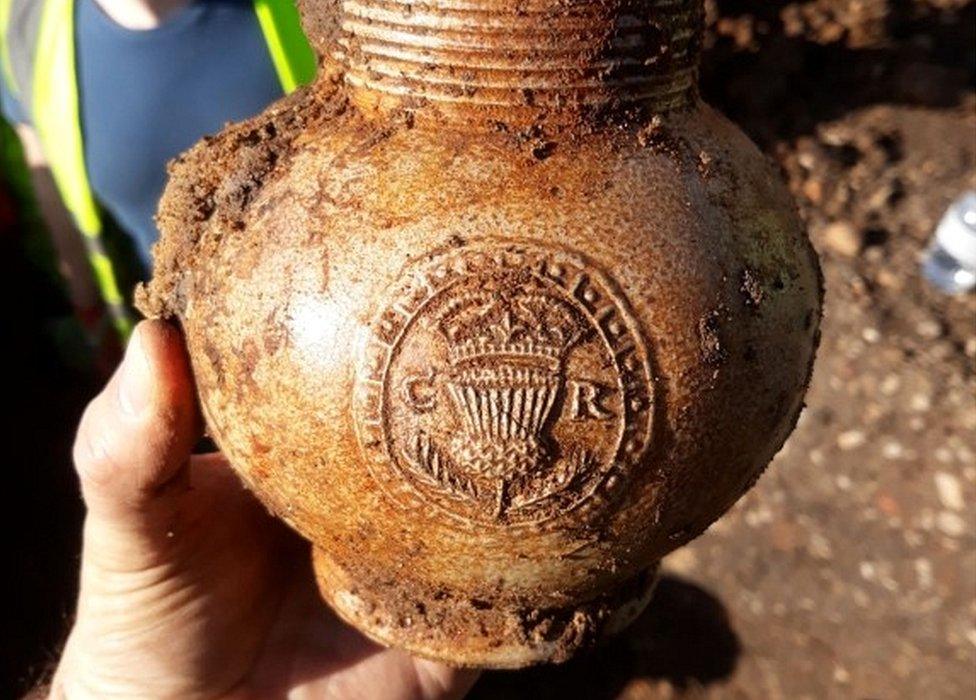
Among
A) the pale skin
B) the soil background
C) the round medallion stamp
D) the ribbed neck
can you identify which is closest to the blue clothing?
the pale skin

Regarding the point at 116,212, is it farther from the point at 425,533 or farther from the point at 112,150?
the point at 425,533

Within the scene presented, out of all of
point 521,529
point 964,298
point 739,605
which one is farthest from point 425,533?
point 964,298

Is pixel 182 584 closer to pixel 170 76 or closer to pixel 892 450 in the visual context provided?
pixel 170 76

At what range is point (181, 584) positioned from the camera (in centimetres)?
190

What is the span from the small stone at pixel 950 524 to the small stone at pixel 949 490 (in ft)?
0.08

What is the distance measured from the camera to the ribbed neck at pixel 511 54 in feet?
4.17

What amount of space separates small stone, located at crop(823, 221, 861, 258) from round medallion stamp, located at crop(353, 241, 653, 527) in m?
2.49

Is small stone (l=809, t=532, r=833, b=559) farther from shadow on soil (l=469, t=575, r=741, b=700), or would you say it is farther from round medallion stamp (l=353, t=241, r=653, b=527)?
round medallion stamp (l=353, t=241, r=653, b=527)

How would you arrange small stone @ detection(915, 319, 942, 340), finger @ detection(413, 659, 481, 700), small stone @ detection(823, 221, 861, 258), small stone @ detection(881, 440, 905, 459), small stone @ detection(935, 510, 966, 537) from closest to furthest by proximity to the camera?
finger @ detection(413, 659, 481, 700) → small stone @ detection(935, 510, 966, 537) → small stone @ detection(881, 440, 905, 459) → small stone @ detection(915, 319, 942, 340) → small stone @ detection(823, 221, 861, 258)

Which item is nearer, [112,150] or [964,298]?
[112,150]

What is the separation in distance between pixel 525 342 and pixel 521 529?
245mm

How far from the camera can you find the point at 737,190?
1.37 metres

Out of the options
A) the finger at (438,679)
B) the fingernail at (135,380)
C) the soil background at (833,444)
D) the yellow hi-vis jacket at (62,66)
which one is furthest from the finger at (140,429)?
the soil background at (833,444)

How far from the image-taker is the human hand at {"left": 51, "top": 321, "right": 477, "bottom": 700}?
1.58 metres
